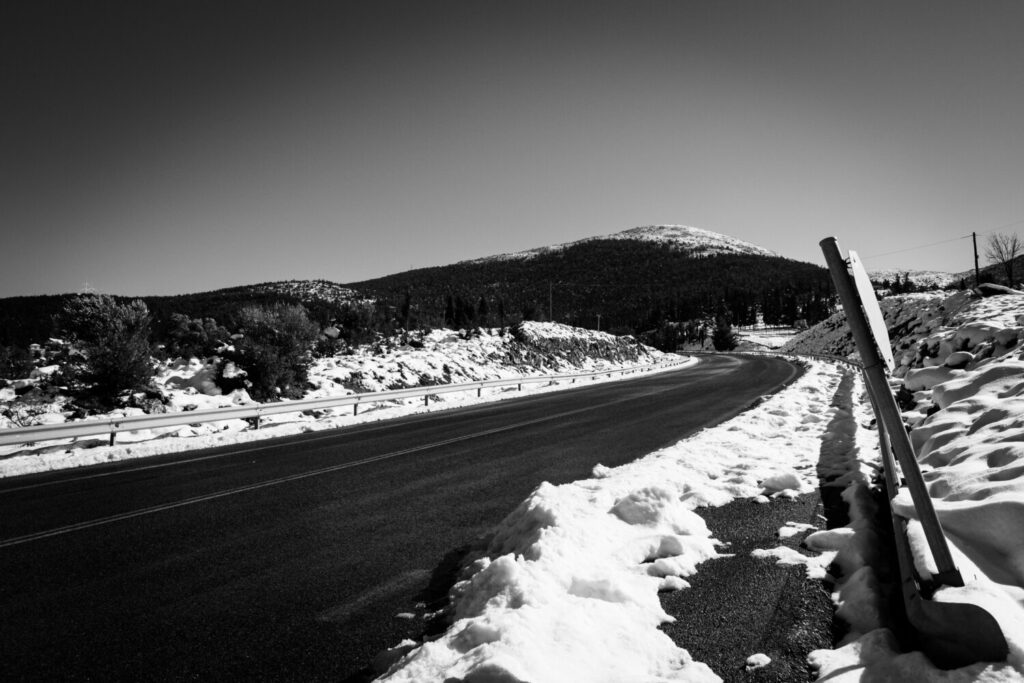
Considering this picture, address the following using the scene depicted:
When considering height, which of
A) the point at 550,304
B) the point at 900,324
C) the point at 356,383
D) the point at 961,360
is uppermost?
the point at 550,304

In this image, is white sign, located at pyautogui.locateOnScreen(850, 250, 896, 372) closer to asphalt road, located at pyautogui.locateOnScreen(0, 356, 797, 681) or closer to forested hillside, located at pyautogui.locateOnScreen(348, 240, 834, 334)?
asphalt road, located at pyautogui.locateOnScreen(0, 356, 797, 681)

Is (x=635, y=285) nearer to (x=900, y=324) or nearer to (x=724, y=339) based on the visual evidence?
(x=724, y=339)

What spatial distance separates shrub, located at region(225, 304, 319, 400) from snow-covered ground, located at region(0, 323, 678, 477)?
0.78m

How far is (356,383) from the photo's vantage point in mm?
21047

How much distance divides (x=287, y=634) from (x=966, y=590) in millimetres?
3454

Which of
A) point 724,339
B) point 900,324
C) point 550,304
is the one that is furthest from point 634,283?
point 900,324

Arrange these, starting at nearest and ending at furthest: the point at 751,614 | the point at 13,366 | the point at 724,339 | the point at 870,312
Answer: the point at 870,312, the point at 751,614, the point at 13,366, the point at 724,339

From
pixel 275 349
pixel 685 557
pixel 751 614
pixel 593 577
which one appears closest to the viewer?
pixel 751 614

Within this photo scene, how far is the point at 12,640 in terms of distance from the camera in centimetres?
312

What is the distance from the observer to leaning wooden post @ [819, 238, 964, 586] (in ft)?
7.04

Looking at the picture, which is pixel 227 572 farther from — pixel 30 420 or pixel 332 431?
pixel 30 420

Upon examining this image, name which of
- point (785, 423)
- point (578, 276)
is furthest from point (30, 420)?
point (578, 276)

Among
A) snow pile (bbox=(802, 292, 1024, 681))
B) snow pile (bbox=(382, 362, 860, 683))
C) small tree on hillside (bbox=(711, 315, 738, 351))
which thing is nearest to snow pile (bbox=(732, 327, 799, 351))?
small tree on hillside (bbox=(711, 315, 738, 351))

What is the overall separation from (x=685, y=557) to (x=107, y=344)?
17300 mm
